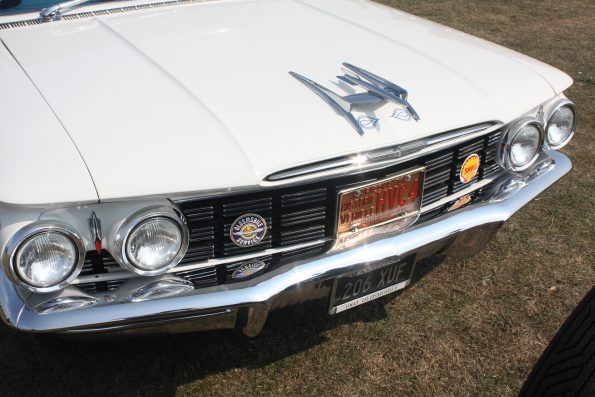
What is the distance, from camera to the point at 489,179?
276 centimetres

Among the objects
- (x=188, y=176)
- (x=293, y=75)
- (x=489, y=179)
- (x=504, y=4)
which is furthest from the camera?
(x=504, y=4)

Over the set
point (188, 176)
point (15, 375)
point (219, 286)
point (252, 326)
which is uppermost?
point (188, 176)

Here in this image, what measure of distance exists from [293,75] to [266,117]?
334 mm

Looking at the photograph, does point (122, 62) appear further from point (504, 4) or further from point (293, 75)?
point (504, 4)

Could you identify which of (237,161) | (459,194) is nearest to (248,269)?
(237,161)

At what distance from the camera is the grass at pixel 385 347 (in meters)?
2.57

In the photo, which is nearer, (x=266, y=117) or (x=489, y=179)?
(x=266, y=117)

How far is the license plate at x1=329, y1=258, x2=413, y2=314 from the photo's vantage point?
2.34 m

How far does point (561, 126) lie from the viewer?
2861 millimetres

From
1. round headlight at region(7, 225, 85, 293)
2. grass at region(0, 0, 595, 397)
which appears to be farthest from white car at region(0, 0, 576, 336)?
grass at region(0, 0, 595, 397)

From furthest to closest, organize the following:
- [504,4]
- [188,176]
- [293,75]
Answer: [504,4] → [293,75] → [188,176]

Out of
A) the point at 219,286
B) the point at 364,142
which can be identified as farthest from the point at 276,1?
the point at 219,286

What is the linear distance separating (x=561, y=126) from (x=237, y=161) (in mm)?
1578

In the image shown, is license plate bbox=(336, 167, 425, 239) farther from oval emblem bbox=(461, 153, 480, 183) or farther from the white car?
oval emblem bbox=(461, 153, 480, 183)
